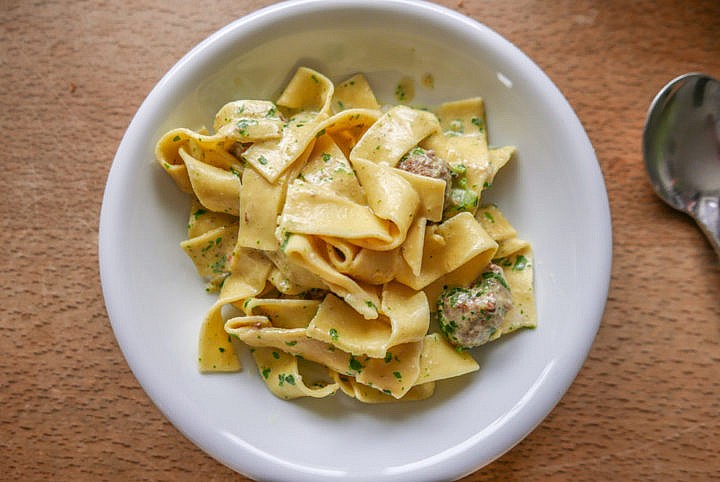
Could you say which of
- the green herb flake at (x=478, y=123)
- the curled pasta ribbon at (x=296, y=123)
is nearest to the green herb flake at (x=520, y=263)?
the green herb flake at (x=478, y=123)

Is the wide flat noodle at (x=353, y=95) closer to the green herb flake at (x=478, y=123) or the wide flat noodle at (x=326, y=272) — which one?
the green herb flake at (x=478, y=123)

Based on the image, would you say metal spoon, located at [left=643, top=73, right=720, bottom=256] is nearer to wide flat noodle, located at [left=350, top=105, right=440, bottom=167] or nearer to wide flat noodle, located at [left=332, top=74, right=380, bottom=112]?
wide flat noodle, located at [left=350, top=105, right=440, bottom=167]

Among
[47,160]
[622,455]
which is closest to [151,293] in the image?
[47,160]

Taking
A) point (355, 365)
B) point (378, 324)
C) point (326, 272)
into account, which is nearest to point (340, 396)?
point (355, 365)

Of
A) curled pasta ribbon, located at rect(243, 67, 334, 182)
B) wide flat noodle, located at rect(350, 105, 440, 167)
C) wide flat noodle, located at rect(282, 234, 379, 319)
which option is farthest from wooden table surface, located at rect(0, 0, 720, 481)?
wide flat noodle, located at rect(282, 234, 379, 319)

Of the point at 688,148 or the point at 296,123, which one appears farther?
the point at 688,148

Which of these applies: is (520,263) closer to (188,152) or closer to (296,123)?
A: (296,123)
